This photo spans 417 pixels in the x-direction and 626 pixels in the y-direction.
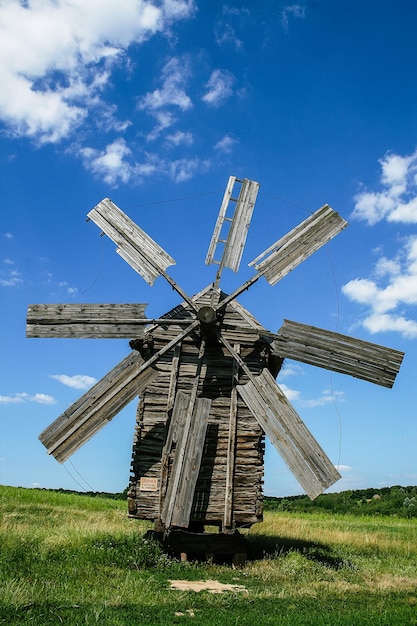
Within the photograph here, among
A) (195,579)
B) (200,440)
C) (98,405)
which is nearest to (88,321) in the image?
(98,405)

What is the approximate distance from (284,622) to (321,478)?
4091 millimetres

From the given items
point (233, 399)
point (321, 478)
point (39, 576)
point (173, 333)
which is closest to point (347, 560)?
point (321, 478)

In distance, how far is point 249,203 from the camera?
45.6 ft

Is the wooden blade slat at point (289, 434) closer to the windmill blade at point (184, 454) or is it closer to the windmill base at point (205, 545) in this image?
the windmill blade at point (184, 454)

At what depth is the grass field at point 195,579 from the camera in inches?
289

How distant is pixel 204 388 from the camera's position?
1231 cm

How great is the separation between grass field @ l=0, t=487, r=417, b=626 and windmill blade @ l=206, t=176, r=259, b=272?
6.19m

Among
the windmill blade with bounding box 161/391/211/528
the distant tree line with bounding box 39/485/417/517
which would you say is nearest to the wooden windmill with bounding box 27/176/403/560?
→ the windmill blade with bounding box 161/391/211/528

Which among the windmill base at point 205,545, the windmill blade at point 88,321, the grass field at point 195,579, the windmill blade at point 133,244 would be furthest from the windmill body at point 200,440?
the windmill blade at point 133,244

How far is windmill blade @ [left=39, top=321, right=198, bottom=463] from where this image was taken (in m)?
11.6

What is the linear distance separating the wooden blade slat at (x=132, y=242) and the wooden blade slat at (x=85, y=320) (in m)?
0.99

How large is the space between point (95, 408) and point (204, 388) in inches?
88.1

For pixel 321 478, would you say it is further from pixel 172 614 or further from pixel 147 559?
pixel 172 614

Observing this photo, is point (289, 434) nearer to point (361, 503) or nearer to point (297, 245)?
point (297, 245)
